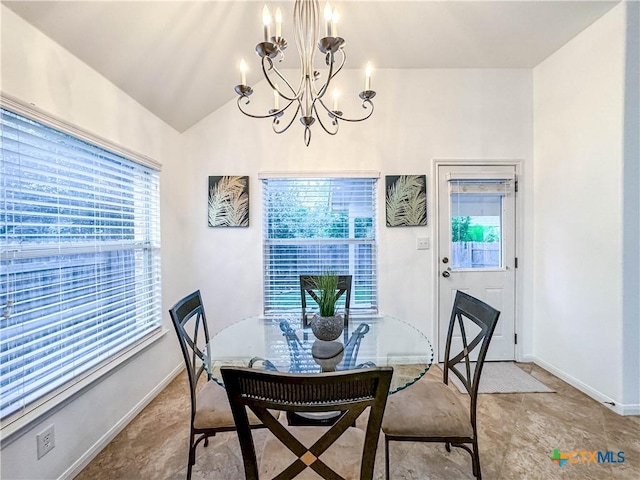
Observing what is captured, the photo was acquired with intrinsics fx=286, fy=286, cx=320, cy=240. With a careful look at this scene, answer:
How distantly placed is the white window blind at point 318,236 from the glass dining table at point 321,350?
823 millimetres

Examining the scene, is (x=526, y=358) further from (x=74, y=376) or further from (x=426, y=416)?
(x=74, y=376)

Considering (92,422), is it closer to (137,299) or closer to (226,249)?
(137,299)

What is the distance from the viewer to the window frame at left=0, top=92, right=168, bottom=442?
4.25 feet

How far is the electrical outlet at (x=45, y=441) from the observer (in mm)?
1406

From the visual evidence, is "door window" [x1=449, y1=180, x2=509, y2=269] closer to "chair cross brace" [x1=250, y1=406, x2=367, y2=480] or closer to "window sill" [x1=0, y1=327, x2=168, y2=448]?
"chair cross brace" [x1=250, y1=406, x2=367, y2=480]

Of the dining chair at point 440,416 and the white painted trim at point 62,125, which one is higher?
the white painted trim at point 62,125

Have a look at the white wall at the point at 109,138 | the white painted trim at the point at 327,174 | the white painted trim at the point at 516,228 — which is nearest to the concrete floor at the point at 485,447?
the white wall at the point at 109,138

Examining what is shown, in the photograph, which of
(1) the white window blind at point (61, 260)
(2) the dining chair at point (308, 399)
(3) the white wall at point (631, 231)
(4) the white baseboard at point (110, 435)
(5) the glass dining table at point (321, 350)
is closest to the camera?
(2) the dining chair at point (308, 399)

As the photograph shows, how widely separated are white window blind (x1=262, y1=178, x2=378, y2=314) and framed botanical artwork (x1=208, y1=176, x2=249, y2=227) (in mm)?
209

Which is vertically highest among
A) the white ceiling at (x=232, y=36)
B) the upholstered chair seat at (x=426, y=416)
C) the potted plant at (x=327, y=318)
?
the white ceiling at (x=232, y=36)

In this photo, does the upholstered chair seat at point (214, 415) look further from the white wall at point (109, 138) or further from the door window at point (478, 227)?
the door window at point (478, 227)

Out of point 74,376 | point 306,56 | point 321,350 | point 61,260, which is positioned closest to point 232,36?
point 306,56

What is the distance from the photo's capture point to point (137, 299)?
89.1 inches

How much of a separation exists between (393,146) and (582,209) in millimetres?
1699
